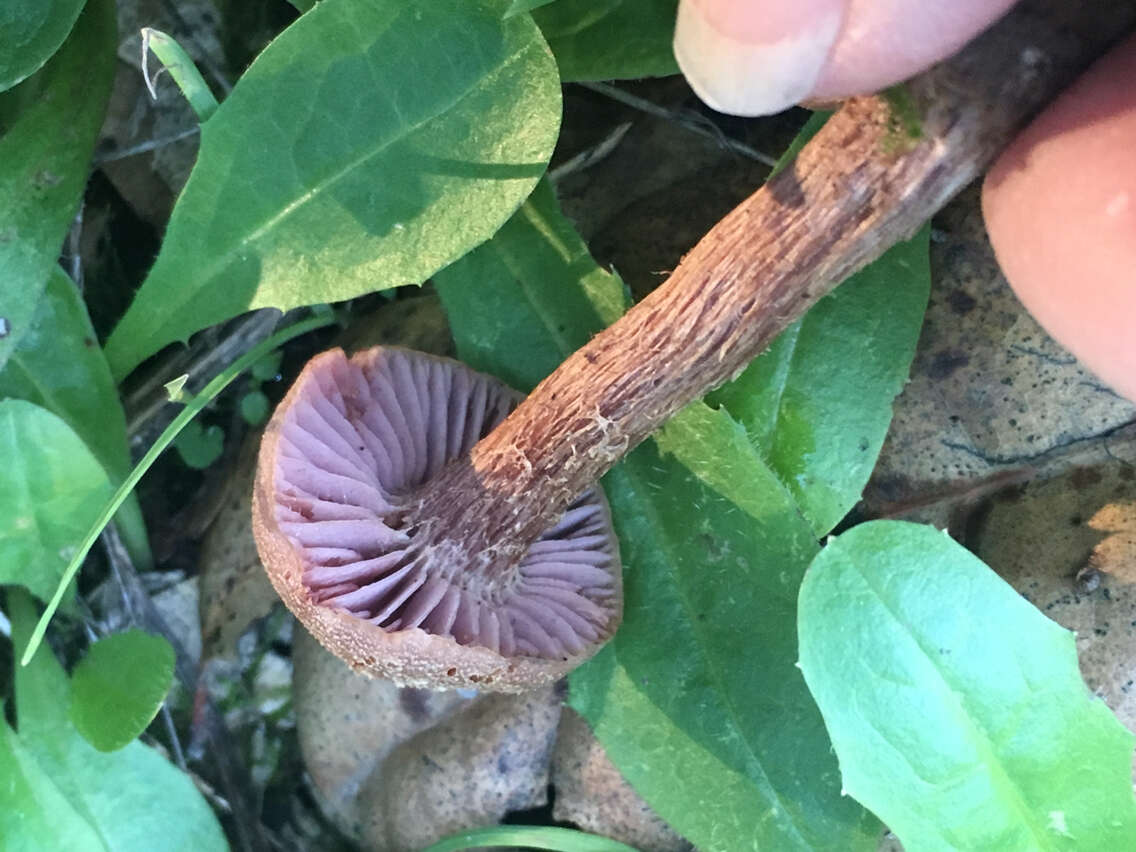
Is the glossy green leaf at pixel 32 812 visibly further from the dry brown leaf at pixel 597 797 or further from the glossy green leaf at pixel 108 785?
the dry brown leaf at pixel 597 797

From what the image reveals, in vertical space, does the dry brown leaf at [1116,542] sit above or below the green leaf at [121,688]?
below

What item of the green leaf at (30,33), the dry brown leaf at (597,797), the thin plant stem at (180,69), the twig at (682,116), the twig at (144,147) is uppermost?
the green leaf at (30,33)

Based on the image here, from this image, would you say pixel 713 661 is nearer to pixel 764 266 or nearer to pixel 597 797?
pixel 597 797

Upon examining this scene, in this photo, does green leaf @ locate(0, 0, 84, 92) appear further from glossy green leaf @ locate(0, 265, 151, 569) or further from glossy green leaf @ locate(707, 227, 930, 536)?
glossy green leaf @ locate(707, 227, 930, 536)

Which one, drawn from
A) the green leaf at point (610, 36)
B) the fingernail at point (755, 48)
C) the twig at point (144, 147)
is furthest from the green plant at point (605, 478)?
the fingernail at point (755, 48)

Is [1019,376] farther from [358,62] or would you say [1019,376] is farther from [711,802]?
[358,62]

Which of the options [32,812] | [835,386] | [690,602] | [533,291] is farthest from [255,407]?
[835,386]

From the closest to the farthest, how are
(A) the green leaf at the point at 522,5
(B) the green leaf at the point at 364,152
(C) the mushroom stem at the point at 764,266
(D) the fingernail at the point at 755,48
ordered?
(D) the fingernail at the point at 755,48 → (C) the mushroom stem at the point at 764,266 → (A) the green leaf at the point at 522,5 → (B) the green leaf at the point at 364,152

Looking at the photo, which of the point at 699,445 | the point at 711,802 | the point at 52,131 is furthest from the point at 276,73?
the point at 711,802
